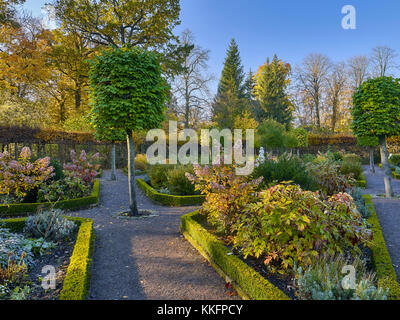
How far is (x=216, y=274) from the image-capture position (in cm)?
349

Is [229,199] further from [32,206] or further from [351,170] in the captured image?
[351,170]

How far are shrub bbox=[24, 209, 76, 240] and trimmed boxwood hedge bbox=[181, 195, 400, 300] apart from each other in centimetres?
225

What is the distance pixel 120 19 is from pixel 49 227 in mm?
15900

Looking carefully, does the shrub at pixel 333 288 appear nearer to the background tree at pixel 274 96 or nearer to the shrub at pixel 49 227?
the shrub at pixel 49 227

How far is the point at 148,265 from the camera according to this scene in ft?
12.2

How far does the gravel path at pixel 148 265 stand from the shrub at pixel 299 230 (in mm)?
726

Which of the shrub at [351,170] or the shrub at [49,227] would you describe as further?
the shrub at [351,170]

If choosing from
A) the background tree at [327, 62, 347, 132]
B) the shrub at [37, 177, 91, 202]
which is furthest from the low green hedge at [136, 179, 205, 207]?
the background tree at [327, 62, 347, 132]

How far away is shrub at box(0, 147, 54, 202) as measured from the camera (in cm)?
661

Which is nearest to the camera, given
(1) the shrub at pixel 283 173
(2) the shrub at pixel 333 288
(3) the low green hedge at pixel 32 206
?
(2) the shrub at pixel 333 288

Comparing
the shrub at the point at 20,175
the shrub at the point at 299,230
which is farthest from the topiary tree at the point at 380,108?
the shrub at the point at 20,175

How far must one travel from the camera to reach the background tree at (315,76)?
99.6 feet
